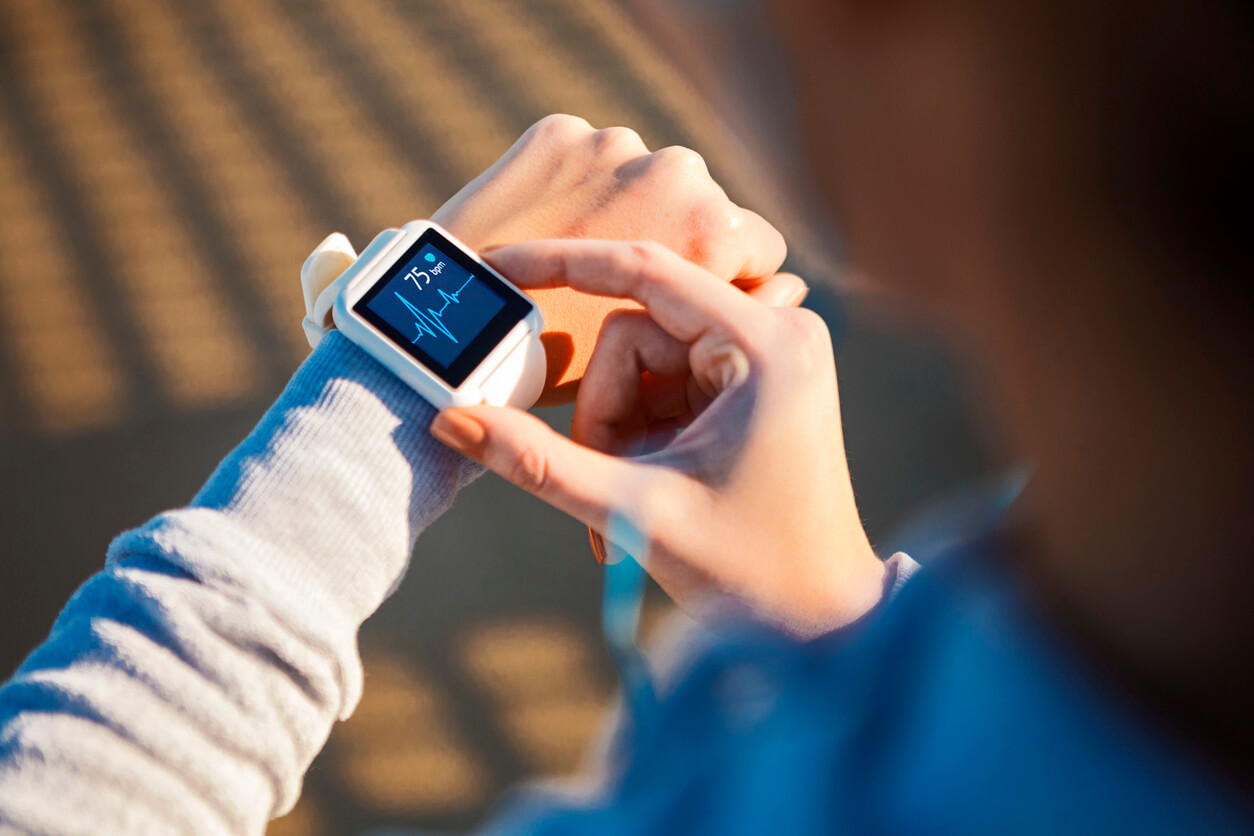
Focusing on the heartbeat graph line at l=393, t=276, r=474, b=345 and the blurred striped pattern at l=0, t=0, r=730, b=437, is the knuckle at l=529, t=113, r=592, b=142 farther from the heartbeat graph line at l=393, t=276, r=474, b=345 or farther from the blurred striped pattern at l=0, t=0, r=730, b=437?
the blurred striped pattern at l=0, t=0, r=730, b=437

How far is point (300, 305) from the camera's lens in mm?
1426

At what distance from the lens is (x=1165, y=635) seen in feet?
0.99

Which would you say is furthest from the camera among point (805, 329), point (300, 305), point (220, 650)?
point (300, 305)

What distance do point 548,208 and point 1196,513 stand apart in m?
0.69

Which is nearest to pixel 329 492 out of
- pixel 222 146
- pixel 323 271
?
pixel 323 271

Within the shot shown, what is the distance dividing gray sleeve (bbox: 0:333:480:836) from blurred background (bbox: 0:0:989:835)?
23.1 inches

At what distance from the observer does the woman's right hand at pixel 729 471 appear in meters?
0.57

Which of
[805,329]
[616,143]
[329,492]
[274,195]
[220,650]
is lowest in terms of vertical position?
[220,650]

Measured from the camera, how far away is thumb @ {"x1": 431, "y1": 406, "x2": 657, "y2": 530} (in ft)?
1.88

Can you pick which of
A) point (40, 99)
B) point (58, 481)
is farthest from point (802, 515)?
point (40, 99)

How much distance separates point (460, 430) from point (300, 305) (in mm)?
947

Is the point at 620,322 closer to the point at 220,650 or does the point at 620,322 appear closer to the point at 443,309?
the point at 443,309

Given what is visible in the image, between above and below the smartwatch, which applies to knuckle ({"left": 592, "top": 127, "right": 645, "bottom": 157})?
above

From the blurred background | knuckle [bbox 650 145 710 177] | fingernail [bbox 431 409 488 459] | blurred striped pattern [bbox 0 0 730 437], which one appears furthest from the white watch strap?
blurred striped pattern [bbox 0 0 730 437]
